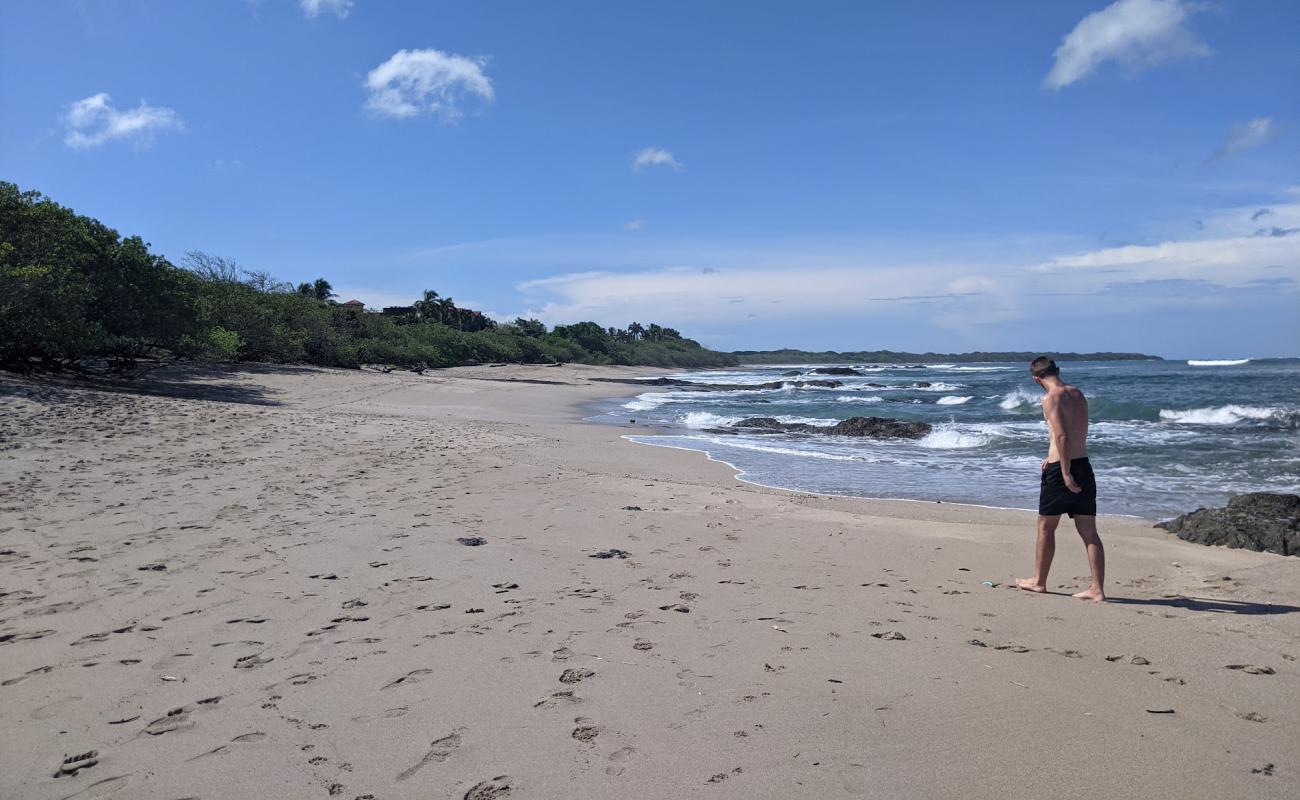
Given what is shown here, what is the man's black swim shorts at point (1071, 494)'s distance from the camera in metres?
4.91

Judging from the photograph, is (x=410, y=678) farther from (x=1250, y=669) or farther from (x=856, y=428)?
(x=856, y=428)

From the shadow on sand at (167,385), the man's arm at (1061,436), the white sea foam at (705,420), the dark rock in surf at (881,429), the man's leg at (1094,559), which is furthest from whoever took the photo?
the white sea foam at (705,420)

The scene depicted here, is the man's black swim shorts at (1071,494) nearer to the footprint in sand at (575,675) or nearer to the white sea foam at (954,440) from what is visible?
the footprint in sand at (575,675)

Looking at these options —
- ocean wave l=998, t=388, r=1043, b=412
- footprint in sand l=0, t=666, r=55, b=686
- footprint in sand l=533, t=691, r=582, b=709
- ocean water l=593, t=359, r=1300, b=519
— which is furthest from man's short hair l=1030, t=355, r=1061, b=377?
ocean wave l=998, t=388, r=1043, b=412

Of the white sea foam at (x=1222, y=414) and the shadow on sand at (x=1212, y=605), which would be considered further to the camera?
the white sea foam at (x=1222, y=414)

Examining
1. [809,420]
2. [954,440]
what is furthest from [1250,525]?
[809,420]

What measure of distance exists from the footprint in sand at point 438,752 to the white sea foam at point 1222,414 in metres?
25.3

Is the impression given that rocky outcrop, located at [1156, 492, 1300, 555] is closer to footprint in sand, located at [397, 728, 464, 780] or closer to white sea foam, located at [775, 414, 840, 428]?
footprint in sand, located at [397, 728, 464, 780]

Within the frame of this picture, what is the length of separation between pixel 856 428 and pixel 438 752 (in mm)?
17402

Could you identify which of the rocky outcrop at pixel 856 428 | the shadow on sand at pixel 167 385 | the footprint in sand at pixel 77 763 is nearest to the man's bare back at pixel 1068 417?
the footprint in sand at pixel 77 763

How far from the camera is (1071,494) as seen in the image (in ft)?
16.2

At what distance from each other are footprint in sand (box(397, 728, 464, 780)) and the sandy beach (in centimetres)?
2

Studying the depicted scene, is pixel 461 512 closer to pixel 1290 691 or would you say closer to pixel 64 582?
pixel 64 582

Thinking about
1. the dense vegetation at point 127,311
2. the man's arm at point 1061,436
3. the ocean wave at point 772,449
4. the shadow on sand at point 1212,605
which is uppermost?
the dense vegetation at point 127,311
